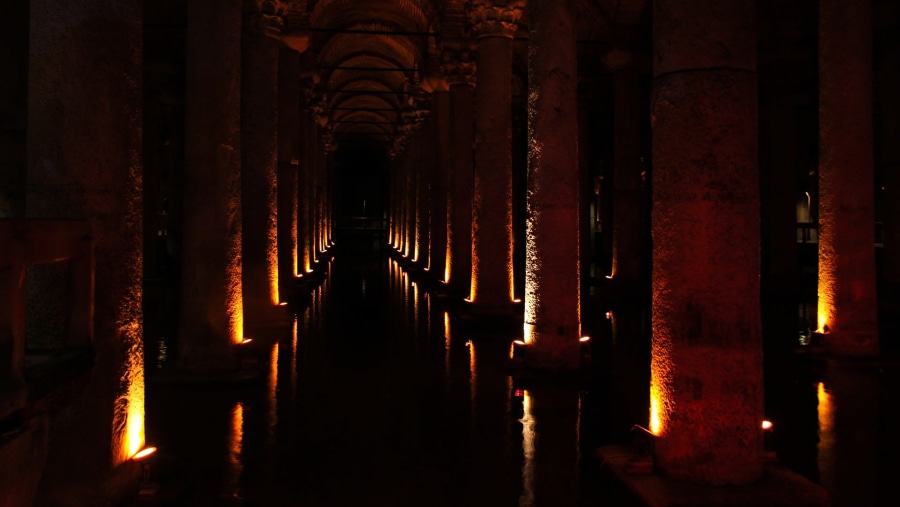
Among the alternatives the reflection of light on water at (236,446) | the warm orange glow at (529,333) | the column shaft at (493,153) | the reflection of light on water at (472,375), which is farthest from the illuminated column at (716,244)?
the column shaft at (493,153)

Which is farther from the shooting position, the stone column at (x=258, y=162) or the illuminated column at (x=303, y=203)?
the illuminated column at (x=303, y=203)

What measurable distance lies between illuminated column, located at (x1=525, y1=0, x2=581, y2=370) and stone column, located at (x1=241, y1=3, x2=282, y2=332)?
409 centimetres

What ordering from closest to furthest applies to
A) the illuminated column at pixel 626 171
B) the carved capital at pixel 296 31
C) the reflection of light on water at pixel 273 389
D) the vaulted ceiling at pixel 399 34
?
the reflection of light on water at pixel 273 389 < the carved capital at pixel 296 31 < the vaulted ceiling at pixel 399 34 < the illuminated column at pixel 626 171

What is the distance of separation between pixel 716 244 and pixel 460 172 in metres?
11.3

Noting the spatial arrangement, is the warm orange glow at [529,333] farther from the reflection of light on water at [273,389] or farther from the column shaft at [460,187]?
the column shaft at [460,187]

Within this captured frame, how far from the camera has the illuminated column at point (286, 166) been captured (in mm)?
14312

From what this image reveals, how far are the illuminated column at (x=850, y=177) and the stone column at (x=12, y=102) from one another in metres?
10.4

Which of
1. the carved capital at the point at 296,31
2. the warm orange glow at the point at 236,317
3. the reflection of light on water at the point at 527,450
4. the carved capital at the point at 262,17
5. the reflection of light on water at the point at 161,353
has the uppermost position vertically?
the carved capital at the point at 296,31

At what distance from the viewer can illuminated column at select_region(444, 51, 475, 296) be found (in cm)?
1534

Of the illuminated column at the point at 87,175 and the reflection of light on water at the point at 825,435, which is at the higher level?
the illuminated column at the point at 87,175

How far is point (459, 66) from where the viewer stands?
16.3 metres

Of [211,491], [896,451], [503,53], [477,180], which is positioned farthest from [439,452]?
[503,53]

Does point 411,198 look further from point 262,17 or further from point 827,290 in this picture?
point 827,290

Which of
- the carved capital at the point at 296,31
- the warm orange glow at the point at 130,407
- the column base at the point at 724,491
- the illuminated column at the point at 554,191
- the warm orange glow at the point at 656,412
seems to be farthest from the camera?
the carved capital at the point at 296,31
